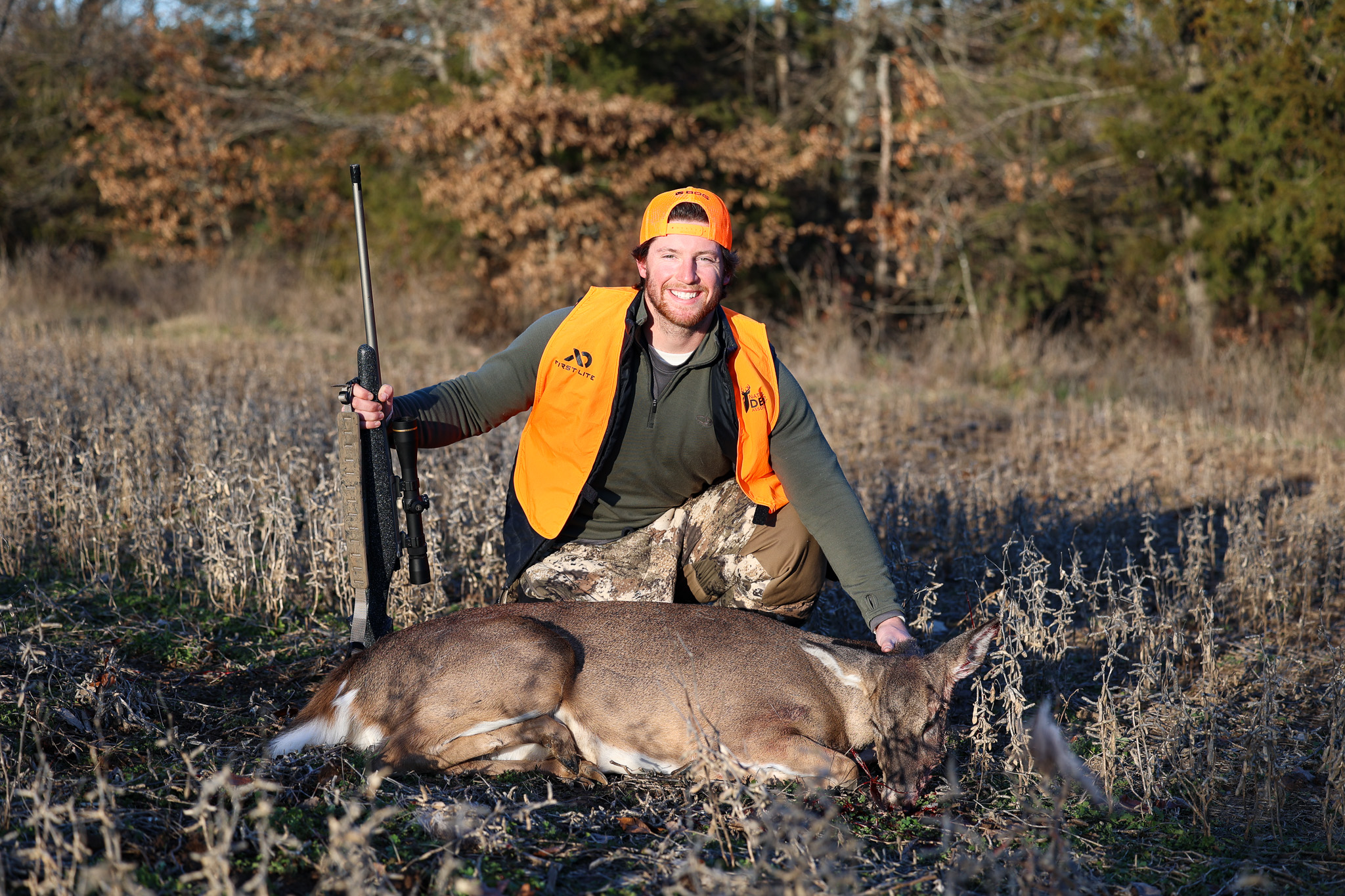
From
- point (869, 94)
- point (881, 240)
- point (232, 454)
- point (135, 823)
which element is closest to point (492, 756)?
point (135, 823)

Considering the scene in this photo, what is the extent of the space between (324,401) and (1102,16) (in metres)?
10.2

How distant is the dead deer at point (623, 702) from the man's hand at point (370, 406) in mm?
760

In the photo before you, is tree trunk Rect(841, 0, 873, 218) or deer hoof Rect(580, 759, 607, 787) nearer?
deer hoof Rect(580, 759, 607, 787)

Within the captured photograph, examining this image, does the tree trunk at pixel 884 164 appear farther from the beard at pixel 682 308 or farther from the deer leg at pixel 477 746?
the deer leg at pixel 477 746

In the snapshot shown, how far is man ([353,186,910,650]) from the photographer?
4.38 meters

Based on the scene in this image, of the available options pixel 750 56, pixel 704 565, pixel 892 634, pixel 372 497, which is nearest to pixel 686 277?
pixel 704 565

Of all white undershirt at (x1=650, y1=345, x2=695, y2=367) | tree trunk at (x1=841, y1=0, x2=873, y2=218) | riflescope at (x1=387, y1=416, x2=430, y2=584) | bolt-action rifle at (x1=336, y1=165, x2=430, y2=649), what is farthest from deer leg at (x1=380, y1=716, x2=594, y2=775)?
tree trunk at (x1=841, y1=0, x2=873, y2=218)

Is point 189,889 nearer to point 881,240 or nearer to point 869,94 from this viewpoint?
point 881,240

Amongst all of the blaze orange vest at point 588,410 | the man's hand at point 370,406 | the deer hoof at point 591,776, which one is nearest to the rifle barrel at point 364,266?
the man's hand at point 370,406

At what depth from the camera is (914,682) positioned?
344 cm

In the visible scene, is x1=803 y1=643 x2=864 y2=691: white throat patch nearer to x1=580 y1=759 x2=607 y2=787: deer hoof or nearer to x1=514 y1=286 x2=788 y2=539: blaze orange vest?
x1=580 y1=759 x2=607 y2=787: deer hoof

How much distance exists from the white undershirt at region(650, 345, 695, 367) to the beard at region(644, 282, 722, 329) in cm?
13

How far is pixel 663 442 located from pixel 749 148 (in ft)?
39.8

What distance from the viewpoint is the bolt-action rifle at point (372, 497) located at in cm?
384
